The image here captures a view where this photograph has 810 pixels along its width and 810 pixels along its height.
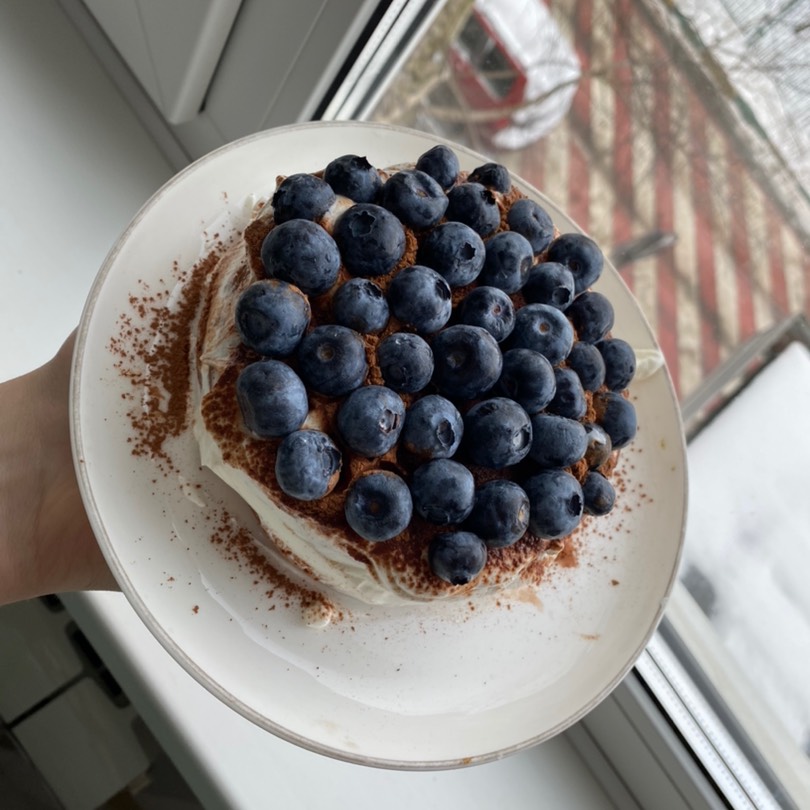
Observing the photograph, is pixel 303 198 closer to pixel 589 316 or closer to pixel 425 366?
pixel 425 366

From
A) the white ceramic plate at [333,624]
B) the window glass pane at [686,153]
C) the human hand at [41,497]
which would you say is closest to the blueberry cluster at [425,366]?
the white ceramic plate at [333,624]

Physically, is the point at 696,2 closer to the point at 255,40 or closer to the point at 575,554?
→ the point at 255,40

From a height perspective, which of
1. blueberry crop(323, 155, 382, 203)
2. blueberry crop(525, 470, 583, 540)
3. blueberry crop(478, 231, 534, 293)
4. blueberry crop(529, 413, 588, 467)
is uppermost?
A: blueberry crop(323, 155, 382, 203)

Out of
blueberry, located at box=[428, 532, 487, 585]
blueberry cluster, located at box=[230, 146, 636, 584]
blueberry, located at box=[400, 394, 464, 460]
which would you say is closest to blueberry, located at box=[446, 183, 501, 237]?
blueberry cluster, located at box=[230, 146, 636, 584]

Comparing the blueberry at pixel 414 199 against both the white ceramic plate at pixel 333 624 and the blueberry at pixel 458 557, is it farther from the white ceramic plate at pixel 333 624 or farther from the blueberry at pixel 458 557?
the blueberry at pixel 458 557

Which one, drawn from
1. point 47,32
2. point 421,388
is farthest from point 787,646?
point 47,32

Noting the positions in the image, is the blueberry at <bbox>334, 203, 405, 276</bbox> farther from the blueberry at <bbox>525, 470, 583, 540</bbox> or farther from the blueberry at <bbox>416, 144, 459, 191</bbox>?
the blueberry at <bbox>525, 470, 583, 540</bbox>

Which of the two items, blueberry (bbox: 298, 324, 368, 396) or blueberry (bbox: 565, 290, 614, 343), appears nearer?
blueberry (bbox: 298, 324, 368, 396)
